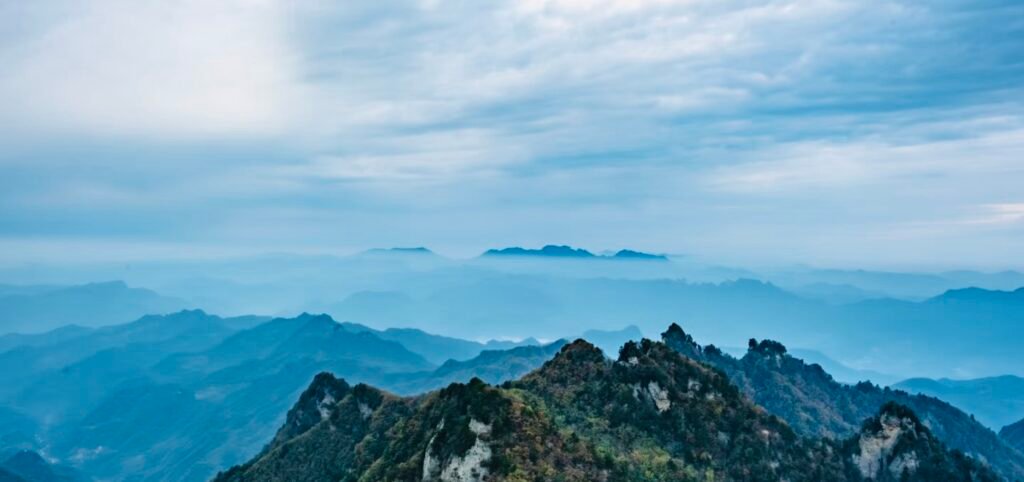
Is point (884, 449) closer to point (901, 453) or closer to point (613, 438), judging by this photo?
point (901, 453)

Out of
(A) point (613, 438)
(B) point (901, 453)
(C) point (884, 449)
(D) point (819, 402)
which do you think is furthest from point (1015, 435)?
(A) point (613, 438)

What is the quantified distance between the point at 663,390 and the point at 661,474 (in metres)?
11.6

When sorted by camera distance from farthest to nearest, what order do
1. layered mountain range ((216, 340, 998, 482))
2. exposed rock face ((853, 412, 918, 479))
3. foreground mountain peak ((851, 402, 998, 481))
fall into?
exposed rock face ((853, 412, 918, 479))
foreground mountain peak ((851, 402, 998, 481))
layered mountain range ((216, 340, 998, 482))

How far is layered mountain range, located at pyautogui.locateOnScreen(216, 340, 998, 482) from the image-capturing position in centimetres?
5375

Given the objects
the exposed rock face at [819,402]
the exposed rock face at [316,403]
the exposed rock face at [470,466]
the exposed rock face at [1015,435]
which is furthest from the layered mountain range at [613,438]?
the exposed rock face at [1015,435]

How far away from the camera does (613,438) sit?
67.1 meters

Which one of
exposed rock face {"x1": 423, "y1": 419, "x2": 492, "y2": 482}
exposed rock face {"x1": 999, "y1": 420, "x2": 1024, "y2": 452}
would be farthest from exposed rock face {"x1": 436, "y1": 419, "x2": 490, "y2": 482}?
exposed rock face {"x1": 999, "y1": 420, "x2": 1024, "y2": 452}

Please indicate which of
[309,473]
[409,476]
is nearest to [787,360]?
[309,473]

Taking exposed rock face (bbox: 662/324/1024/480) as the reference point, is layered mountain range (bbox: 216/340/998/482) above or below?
above

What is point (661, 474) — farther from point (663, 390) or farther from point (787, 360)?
point (787, 360)

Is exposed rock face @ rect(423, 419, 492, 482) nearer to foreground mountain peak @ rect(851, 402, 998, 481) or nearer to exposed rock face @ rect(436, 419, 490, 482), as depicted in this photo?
exposed rock face @ rect(436, 419, 490, 482)

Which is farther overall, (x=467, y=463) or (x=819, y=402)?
(x=819, y=402)

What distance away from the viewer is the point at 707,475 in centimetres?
6412

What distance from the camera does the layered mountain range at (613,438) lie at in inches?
2116
